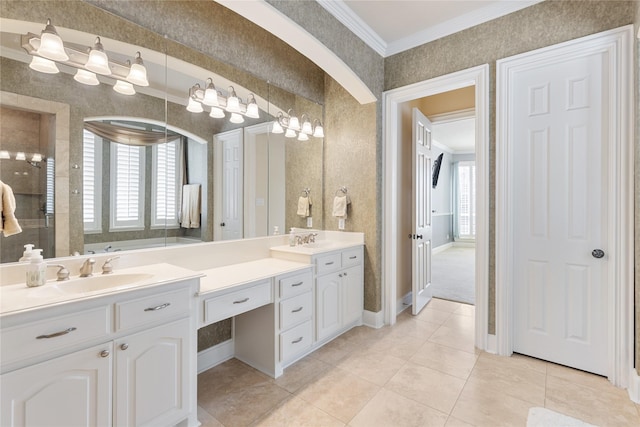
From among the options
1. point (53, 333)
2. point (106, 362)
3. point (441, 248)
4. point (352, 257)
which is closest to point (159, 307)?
point (106, 362)

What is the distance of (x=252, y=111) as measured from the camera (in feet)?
8.42

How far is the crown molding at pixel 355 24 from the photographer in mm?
2398

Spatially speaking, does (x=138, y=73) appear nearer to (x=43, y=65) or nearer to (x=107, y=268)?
(x=43, y=65)

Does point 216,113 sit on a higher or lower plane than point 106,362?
higher

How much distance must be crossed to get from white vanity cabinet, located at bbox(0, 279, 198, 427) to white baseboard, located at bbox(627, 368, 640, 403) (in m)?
2.75

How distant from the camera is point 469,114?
3615 millimetres

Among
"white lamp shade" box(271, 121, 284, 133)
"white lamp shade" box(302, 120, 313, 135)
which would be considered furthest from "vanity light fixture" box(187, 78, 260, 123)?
"white lamp shade" box(302, 120, 313, 135)

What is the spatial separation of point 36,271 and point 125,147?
0.85 m

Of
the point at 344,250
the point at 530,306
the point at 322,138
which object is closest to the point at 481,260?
the point at 530,306

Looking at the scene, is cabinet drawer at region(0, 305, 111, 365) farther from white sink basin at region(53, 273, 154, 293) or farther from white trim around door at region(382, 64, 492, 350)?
white trim around door at region(382, 64, 492, 350)

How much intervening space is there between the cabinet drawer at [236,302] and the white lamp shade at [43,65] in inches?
58.2

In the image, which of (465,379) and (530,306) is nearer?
(465,379)

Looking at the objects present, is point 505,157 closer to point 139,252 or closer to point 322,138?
point 322,138

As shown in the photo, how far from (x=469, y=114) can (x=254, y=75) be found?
2634 millimetres
